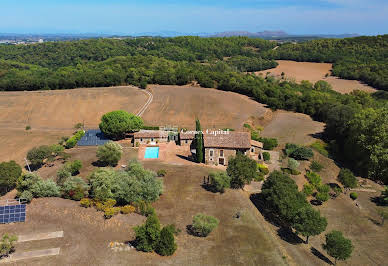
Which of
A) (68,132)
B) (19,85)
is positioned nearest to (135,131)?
(68,132)

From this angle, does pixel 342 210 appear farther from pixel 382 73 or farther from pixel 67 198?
pixel 382 73

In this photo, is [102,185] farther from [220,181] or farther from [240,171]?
[240,171]

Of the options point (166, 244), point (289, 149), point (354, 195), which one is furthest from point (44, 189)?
point (354, 195)

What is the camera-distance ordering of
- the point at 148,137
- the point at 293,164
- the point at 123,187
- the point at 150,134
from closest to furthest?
1. the point at 123,187
2. the point at 293,164
3. the point at 148,137
4. the point at 150,134

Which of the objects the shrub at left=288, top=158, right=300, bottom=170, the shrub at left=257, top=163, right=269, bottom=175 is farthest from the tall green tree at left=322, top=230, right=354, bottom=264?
the shrub at left=288, top=158, right=300, bottom=170

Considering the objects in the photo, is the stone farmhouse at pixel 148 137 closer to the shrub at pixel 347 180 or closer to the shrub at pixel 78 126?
the shrub at pixel 78 126
